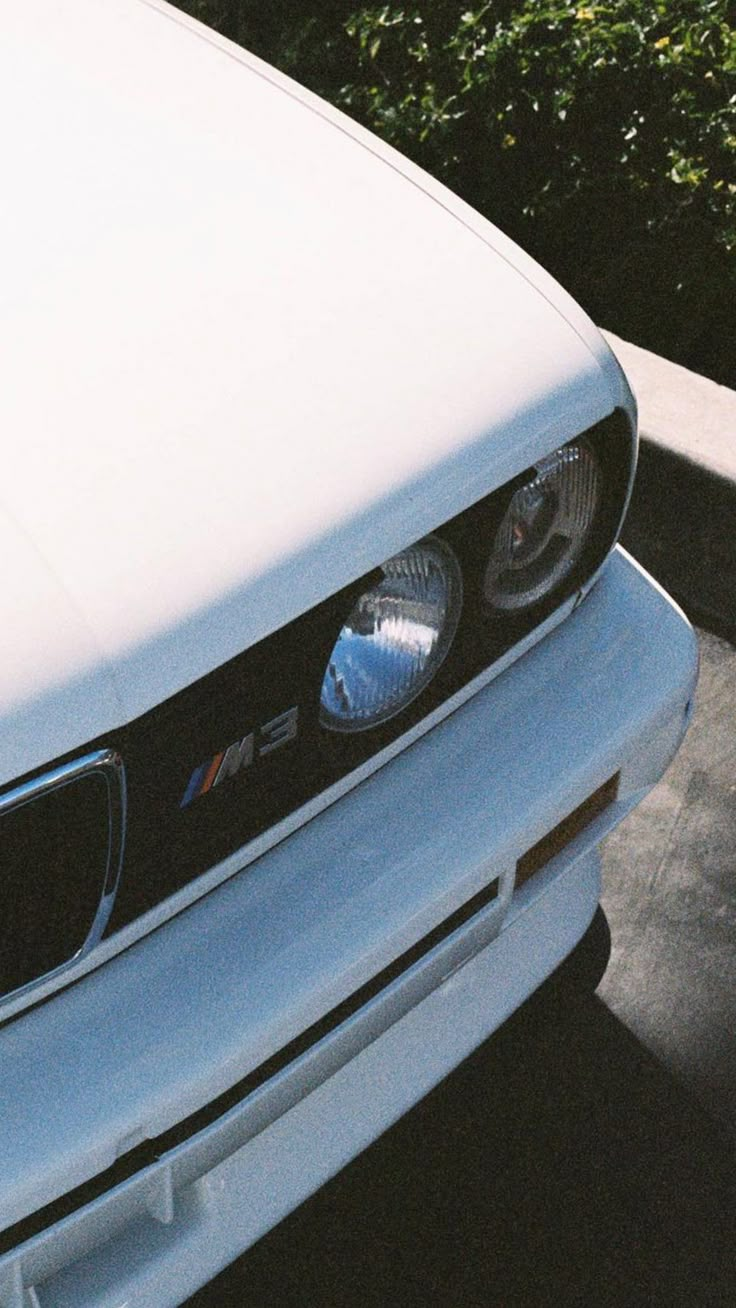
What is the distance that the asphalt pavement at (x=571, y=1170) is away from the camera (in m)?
2.09

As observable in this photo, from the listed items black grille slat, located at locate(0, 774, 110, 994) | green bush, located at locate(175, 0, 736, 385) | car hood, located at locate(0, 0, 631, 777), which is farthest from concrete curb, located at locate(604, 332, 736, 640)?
black grille slat, located at locate(0, 774, 110, 994)

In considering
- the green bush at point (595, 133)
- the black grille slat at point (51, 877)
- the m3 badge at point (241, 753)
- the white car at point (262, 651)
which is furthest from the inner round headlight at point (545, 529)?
the green bush at point (595, 133)


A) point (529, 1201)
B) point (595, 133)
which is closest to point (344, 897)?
point (529, 1201)

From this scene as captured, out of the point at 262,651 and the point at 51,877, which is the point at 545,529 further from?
the point at 51,877

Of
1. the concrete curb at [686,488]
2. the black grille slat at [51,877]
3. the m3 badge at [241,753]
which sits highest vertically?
the m3 badge at [241,753]

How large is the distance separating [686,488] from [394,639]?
4.93 ft

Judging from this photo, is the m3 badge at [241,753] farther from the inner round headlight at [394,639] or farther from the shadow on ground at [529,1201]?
the shadow on ground at [529,1201]

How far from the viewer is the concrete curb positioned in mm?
2898

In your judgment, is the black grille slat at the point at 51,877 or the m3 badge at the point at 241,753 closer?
the black grille slat at the point at 51,877

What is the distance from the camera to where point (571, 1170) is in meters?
2.21

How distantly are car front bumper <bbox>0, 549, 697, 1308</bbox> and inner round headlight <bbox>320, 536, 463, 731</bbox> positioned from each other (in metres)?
0.09

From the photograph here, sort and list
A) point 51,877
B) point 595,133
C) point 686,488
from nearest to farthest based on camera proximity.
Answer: point 51,877 < point 686,488 < point 595,133

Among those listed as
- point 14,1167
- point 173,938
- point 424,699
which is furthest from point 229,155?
point 14,1167

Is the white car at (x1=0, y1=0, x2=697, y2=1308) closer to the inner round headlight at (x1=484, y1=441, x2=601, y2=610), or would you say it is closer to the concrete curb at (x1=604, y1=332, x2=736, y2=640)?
the inner round headlight at (x1=484, y1=441, x2=601, y2=610)
